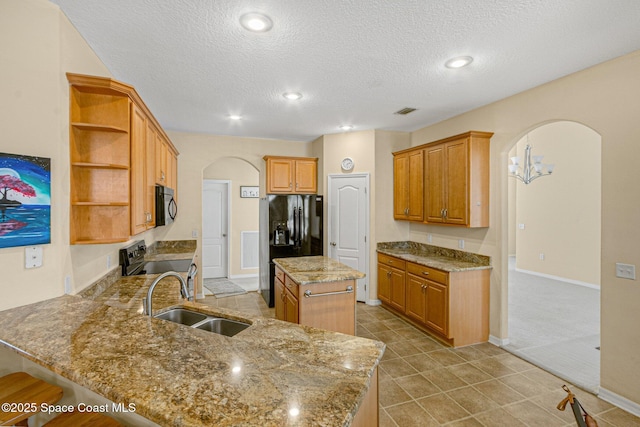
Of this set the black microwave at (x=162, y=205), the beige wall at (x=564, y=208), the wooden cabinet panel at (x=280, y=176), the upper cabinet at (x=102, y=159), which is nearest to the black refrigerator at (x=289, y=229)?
the wooden cabinet panel at (x=280, y=176)

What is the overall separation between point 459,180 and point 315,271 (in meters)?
2.10

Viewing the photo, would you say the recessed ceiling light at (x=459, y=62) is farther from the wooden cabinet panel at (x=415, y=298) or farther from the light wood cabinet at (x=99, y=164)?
the light wood cabinet at (x=99, y=164)

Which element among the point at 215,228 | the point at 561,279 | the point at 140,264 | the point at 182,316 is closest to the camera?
the point at 182,316

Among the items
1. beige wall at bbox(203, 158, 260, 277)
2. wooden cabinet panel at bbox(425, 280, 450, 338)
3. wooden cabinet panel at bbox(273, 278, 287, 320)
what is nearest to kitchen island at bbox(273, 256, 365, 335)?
wooden cabinet panel at bbox(273, 278, 287, 320)

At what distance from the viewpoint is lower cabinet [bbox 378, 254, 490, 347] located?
342cm

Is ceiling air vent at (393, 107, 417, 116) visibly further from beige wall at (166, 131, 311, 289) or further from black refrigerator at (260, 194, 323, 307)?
beige wall at (166, 131, 311, 289)

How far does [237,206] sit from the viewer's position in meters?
6.78

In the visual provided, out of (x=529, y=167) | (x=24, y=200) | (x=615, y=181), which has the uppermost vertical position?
(x=529, y=167)

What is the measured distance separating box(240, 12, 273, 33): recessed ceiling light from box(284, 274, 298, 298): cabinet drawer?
2074 millimetres

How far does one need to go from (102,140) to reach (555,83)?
3958 millimetres

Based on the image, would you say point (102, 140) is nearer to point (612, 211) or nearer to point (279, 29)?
point (279, 29)

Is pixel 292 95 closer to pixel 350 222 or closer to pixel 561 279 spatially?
pixel 350 222

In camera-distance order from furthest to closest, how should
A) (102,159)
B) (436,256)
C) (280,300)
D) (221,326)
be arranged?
(436,256) < (280,300) < (102,159) < (221,326)

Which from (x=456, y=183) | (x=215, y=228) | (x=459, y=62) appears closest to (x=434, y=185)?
(x=456, y=183)
